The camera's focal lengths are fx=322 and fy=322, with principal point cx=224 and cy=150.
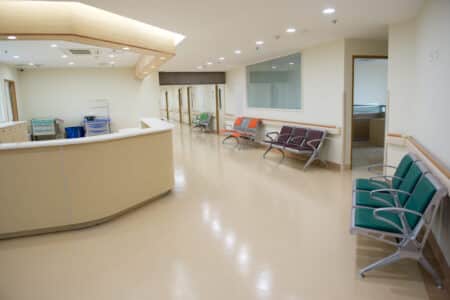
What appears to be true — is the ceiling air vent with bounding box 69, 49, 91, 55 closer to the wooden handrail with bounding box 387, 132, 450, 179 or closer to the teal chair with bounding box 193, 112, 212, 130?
the wooden handrail with bounding box 387, 132, 450, 179

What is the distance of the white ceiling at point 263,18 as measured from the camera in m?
3.63

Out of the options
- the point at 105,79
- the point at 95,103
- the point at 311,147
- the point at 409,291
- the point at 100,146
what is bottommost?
the point at 409,291

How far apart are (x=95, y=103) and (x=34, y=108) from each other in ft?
5.63

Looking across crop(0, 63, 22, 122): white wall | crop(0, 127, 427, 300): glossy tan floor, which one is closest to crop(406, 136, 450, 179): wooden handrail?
crop(0, 127, 427, 300): glossy tan floor

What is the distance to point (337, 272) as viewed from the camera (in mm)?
2676

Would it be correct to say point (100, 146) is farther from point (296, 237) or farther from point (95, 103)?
point (95, 103)

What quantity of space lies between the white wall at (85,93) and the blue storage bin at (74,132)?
0.30m

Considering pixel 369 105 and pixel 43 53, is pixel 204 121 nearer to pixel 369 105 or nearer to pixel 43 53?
pixel 369 105

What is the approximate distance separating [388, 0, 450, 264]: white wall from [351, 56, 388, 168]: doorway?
12.5 feet

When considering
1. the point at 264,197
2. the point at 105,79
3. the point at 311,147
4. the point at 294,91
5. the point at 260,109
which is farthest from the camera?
the point at 105,79

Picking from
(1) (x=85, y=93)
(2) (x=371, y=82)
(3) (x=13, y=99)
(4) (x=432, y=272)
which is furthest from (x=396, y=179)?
(3) (x=13, y=99)

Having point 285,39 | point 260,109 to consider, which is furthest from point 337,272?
point 260,109

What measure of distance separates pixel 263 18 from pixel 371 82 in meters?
6.84

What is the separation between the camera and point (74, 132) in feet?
32.3
